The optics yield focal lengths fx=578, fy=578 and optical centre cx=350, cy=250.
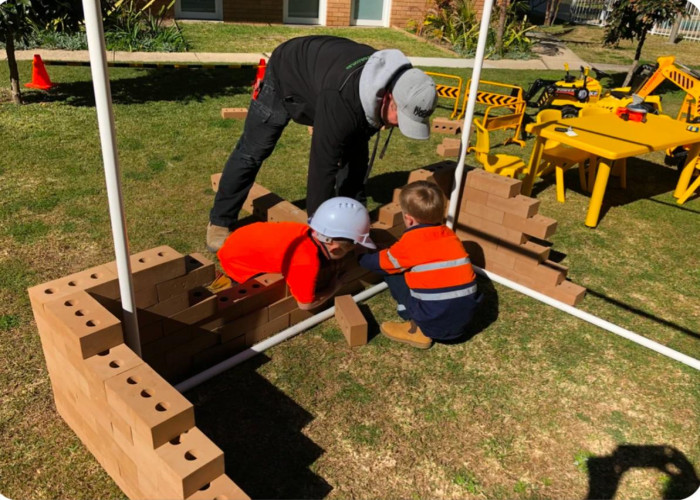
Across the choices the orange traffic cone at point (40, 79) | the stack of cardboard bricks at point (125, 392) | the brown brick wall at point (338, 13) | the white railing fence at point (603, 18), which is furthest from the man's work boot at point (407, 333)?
the white railing fence at point (603, 18)

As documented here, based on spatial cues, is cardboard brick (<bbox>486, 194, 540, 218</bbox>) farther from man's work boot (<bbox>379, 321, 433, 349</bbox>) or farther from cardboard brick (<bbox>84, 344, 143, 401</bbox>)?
cardboard brick (<bbox>84, 344, 143, 401</bbox>)

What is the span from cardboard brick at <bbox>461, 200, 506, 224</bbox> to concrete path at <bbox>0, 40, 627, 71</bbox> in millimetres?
8428

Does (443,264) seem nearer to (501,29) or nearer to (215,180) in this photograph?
(215,180)

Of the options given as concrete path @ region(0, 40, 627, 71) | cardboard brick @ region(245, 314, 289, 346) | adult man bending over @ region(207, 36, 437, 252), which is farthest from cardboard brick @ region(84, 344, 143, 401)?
concrete path @ region(0, 40, 627, 71)

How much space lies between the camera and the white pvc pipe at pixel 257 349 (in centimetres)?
328

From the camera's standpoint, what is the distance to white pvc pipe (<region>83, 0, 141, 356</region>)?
1.96m

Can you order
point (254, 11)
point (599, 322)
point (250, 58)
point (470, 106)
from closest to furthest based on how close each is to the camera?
point (470, 106), point (599, 322), point (250, 58), point (254, 11)

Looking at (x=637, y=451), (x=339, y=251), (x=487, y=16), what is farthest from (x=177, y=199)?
(x=637, y=451)

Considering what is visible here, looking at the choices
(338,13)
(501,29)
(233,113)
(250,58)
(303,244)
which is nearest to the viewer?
(303,244)

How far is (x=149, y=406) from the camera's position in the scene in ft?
7.14

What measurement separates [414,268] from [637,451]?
1.60 metres

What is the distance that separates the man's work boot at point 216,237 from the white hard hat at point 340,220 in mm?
1442

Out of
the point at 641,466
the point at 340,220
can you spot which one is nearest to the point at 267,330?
the point at 340,220

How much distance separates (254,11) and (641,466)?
15255 millimetres
